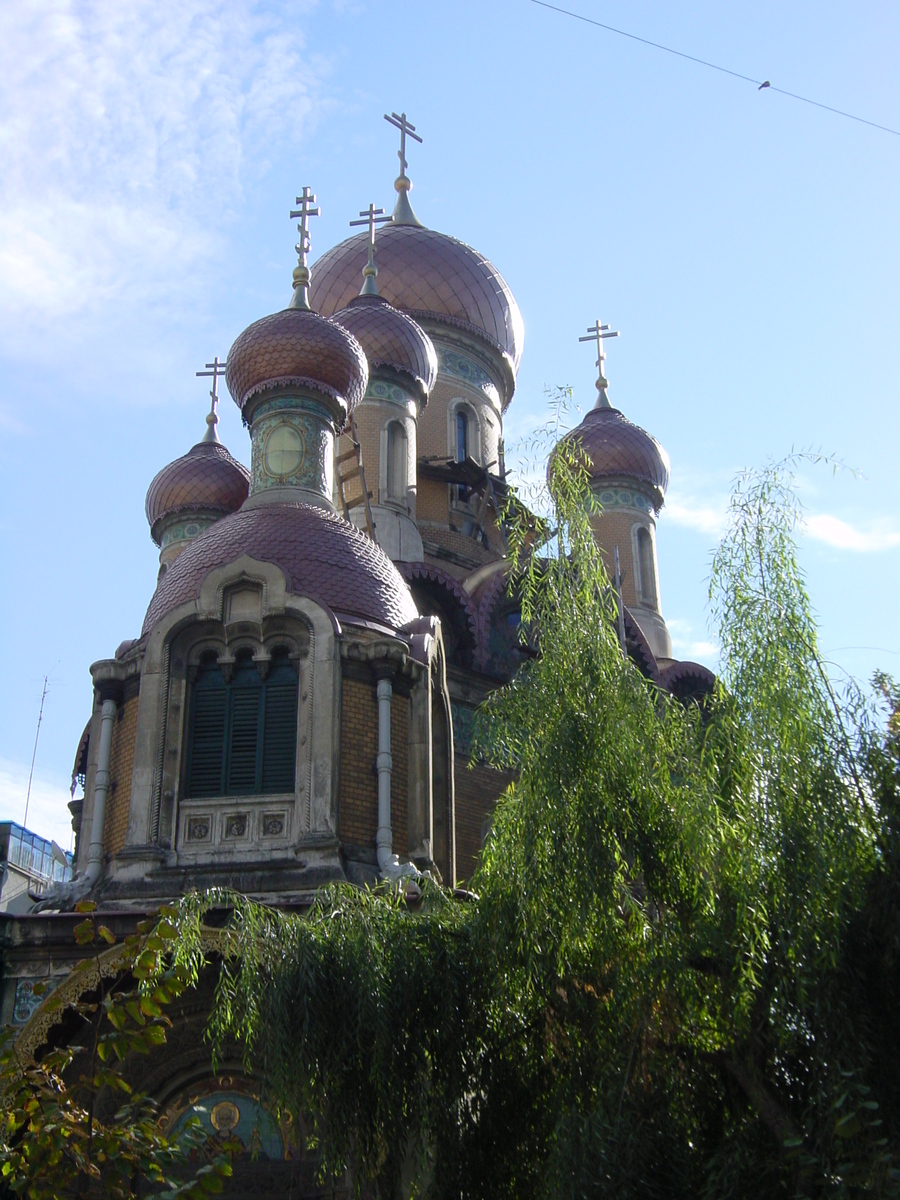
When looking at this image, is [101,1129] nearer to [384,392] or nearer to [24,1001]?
[24,1001]

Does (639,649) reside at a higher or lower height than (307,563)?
higher

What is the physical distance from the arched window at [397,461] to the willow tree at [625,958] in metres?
10.6

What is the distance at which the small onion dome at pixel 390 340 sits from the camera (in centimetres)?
1906

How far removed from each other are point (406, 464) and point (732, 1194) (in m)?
13.5

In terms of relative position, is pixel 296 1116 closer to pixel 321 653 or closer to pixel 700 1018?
pixel 700 1018

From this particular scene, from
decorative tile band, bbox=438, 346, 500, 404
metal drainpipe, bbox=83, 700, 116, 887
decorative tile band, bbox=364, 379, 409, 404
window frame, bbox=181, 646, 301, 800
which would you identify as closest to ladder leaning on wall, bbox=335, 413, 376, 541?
decorative tile band, bbox=364, 379, 409, 404

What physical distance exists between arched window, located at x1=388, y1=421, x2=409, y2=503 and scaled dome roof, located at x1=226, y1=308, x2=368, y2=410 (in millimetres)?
3535

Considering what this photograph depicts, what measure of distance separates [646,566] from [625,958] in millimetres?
15434

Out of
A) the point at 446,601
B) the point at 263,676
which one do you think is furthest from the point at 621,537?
the point at 263,676

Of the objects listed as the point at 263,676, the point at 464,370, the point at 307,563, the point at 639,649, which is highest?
the point at 464,370

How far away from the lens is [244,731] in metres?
Answer: 11.9

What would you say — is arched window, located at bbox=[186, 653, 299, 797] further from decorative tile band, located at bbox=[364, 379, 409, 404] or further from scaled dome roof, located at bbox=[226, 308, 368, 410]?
decorative tile band, located at bbox=[364, 379, 409, 404]

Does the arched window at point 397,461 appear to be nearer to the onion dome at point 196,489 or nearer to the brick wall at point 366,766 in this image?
the onion dome at point 196,489

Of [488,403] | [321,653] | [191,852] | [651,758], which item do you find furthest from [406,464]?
[651,758]
